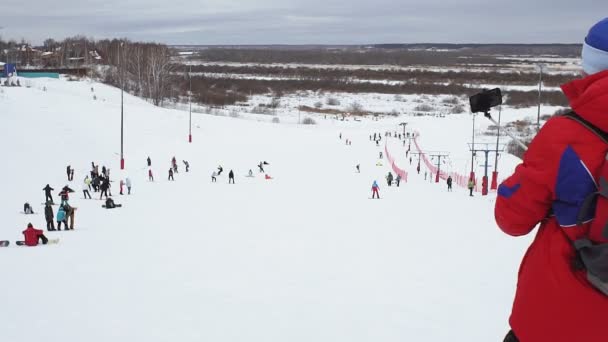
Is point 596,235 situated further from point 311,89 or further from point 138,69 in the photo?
point 311,89

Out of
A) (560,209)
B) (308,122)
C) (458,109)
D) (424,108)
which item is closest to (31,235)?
(560,209)

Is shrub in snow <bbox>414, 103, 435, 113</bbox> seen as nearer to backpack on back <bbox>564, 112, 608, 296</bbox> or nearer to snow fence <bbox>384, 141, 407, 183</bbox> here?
snow fence <bbox>384, 141, 407, 183</bbox>

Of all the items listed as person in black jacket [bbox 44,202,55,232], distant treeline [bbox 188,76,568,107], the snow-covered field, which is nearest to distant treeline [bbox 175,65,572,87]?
distant treeline [bbox 188,76,568,107]

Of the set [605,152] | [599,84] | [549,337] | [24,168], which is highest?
[599,84]

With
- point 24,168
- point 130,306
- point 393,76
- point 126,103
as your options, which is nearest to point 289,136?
point 126,103

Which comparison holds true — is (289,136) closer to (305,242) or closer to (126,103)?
(126,103)
